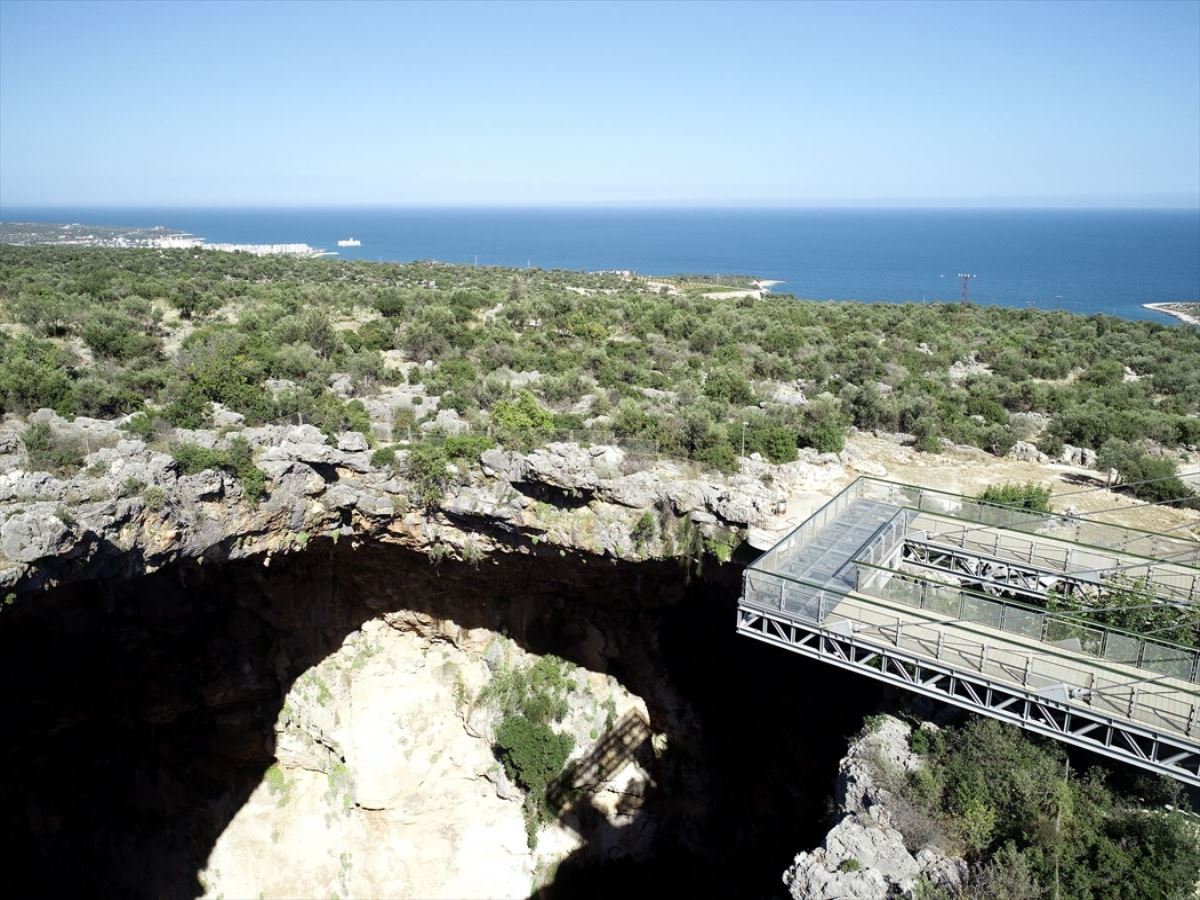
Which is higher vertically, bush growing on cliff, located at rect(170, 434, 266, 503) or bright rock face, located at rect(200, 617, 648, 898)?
bush growing on cliff, located at rect(170, 434, 266, 503)

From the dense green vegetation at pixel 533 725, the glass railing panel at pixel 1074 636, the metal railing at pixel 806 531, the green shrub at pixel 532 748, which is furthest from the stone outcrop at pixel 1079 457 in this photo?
the green shrub at pixel 532 748

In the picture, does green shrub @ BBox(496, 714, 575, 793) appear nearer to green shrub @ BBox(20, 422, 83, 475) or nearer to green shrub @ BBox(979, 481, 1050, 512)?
green shrub @ BBox(20, 422, 83, 475)

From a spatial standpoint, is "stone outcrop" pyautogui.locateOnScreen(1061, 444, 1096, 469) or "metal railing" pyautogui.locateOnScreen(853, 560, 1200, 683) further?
"stone outcrop" pyautogui.locateOnScreen(1061, 444, 1096, 469)

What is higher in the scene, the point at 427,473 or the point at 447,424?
the point at 447,424

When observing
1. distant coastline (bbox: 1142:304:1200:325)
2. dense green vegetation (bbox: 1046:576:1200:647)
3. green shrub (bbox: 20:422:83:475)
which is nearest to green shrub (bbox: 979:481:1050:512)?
dense green vegetation (bbox: 1046:576:1200:647)

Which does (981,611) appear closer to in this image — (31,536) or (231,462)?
(231,462)

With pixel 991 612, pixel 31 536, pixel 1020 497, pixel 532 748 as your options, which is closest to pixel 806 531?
pixel 991 612
